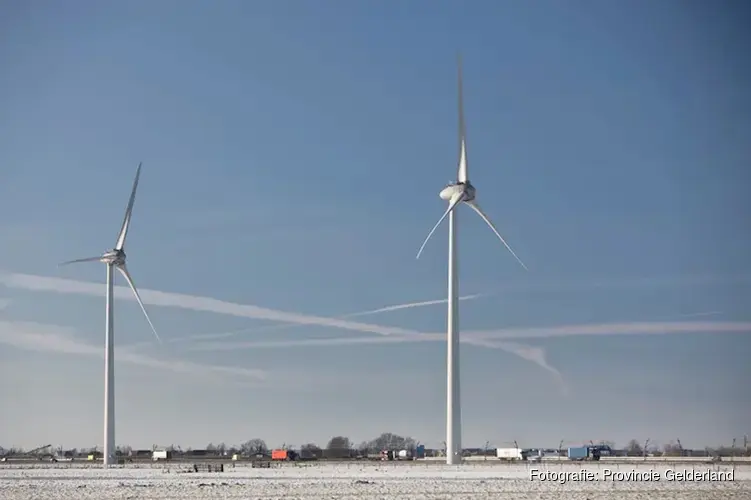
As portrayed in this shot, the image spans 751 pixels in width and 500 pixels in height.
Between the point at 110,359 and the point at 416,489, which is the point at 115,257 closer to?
the point at 110,359

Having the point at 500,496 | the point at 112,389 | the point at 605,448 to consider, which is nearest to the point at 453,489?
the point at 500,496

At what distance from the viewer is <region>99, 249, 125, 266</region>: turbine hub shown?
5679 inches

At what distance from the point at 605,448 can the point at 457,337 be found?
299ft

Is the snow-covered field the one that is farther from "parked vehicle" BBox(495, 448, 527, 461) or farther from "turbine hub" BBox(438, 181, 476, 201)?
"parked vehicle" BBox(495, 448, 527, 461)

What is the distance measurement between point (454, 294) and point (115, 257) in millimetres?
59577

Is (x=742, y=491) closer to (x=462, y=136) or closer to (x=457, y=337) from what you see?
(x=457, y=337)

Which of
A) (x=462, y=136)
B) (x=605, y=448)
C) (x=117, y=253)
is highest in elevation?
(x=462, y=136)

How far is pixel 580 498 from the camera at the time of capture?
164 ft

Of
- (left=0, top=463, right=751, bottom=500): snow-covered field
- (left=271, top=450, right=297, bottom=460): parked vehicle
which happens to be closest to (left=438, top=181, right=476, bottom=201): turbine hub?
(left=0, top=463, right=751, bottom=500): snow-covered field

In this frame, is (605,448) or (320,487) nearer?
(320,487)

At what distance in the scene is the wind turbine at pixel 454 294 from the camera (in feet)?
357

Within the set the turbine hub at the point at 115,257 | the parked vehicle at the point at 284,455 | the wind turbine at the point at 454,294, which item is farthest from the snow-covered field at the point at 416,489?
the parked vehicle at the point at 284,455

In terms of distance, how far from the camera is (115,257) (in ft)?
474

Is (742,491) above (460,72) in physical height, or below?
below
